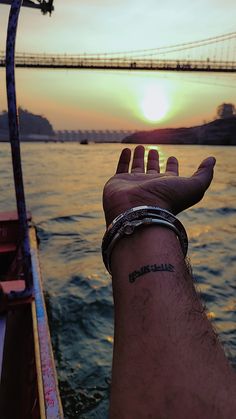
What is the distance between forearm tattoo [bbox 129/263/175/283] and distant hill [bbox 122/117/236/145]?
97350 mm

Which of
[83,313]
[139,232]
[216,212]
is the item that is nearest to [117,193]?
[139,232]

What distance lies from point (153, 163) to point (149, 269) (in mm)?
816

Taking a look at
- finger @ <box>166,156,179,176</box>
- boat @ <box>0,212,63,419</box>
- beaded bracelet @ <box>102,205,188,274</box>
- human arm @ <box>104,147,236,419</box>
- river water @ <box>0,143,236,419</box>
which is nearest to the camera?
human arm @ <box>104,147,236,419</box>

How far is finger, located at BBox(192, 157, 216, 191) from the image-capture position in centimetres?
136

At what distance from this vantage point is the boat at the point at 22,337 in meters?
2.19

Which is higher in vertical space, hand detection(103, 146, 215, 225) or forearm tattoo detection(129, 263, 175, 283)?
hand detection(103, 146, 215, 225)

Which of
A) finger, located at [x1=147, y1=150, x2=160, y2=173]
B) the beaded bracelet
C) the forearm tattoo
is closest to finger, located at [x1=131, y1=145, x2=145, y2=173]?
finger, located at [x1=147, y1=150, x2=160, y2=173]

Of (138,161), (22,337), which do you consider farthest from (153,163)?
(22,337)

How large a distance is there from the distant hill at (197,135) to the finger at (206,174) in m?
96.8

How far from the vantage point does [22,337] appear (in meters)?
2.94

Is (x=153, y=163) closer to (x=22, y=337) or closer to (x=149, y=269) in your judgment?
(x=149, y=269)

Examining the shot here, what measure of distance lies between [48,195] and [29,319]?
14.5 meters

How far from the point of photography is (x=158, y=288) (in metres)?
0.90

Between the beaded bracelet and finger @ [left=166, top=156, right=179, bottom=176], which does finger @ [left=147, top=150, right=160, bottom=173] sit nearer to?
finger @ [left=166, top=156, right=179, bottom=176]
